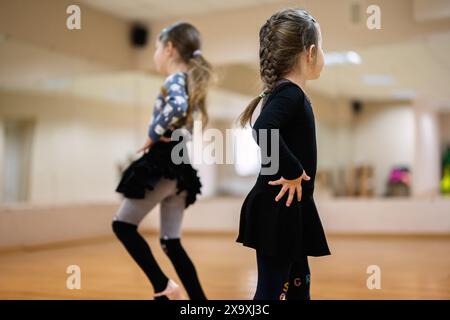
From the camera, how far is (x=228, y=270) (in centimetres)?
325

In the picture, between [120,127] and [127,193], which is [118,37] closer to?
[120,127]

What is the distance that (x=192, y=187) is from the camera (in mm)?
2006

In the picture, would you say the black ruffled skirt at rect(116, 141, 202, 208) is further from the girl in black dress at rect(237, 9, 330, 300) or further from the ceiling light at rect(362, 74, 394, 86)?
the ceiling light at rect(362, 74, 394, 86)

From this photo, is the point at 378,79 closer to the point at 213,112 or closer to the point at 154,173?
the point at 213,112

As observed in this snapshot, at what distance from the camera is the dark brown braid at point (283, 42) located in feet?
4.20

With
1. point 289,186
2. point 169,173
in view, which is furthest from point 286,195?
point 169,173

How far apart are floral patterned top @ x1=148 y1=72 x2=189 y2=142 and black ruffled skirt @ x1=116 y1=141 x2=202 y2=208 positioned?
6 cm

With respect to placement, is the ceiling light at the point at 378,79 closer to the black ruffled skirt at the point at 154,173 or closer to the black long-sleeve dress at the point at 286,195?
the black ruffled skirt at the point at 154,173

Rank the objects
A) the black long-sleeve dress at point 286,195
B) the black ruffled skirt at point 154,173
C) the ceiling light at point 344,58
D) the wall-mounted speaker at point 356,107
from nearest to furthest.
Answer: the black long-sleeve dress at point 286,195, the black ruffled skirt at point 154,173, the ceiling light at point 344,58, the wall-mounted speaker at point 356,107

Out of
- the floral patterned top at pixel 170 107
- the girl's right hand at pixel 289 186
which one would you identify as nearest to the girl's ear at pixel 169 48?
the floral patterned top at pixel 170 107

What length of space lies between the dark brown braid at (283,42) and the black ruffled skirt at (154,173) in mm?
695

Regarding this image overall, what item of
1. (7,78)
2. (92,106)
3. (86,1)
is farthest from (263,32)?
(92,106)

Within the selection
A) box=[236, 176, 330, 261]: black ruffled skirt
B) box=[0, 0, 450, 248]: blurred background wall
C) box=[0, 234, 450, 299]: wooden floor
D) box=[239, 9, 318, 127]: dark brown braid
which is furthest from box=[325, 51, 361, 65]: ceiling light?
box=[236, 176, 330, 261]: black ruffled skirt

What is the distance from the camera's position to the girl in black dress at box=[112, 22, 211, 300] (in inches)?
74.0
